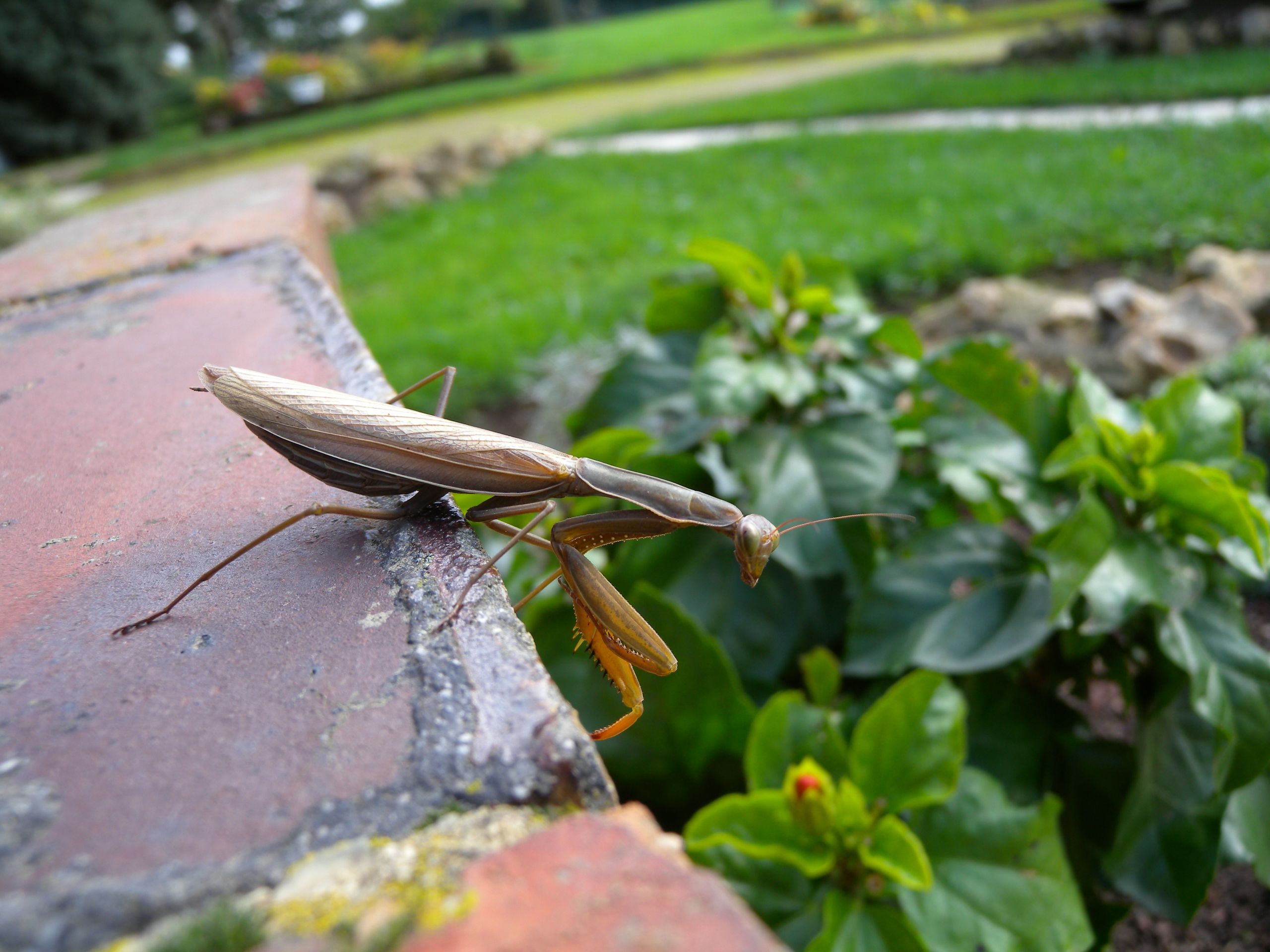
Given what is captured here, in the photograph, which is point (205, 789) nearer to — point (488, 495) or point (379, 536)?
point (379, 536)

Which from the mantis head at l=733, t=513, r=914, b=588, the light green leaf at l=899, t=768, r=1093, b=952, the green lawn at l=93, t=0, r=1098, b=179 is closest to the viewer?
the mantis head at l=733, t=513, r=914, b=588

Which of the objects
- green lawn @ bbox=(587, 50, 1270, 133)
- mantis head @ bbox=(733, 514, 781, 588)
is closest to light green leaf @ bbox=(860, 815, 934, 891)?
mantis head @ bbox=(733, 514, 781, 588)

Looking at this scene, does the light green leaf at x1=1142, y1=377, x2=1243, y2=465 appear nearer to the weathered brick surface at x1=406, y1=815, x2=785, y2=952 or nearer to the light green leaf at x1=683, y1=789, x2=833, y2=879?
the light green leaf at x1=683, y1=789, x2=833, y2=879

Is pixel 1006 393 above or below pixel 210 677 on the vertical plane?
below

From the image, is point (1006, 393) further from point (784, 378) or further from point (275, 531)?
point (275, 531)

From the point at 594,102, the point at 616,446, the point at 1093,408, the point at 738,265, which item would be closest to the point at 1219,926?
the point at 1093,408
